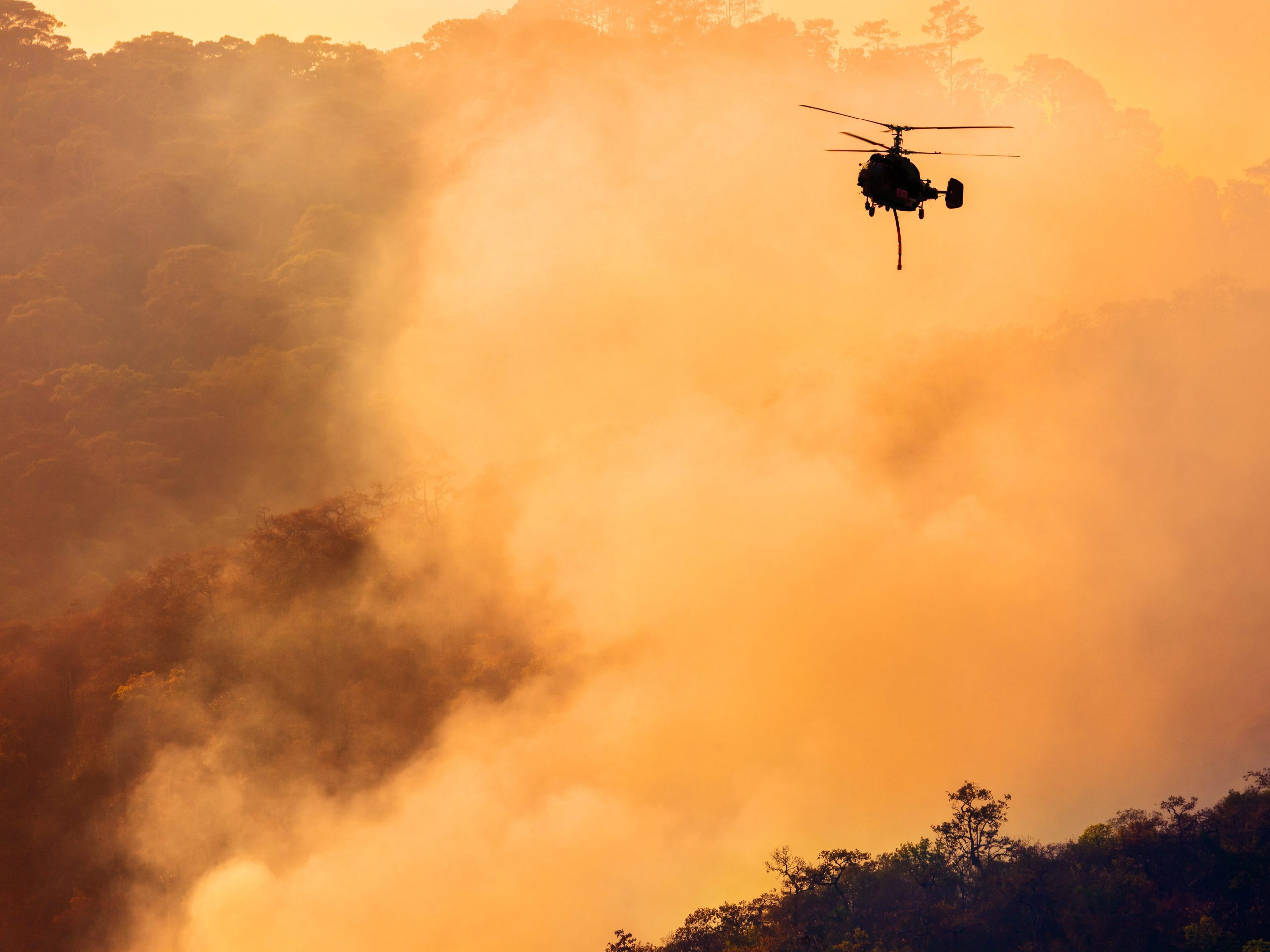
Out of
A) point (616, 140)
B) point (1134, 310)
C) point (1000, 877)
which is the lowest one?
point (1000, 877)

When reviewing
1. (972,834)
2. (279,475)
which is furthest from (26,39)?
(972,834)

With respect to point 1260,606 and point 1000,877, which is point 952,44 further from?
point 1000,877

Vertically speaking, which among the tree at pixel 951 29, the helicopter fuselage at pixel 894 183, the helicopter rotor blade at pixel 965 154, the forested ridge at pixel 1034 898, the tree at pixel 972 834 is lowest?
the forested ridge at pixel 1034 898

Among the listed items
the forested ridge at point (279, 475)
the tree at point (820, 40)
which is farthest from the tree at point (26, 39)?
the tree at point (820, 40)

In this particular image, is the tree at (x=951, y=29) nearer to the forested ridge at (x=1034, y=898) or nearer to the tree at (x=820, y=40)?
the tree at (x=820, y=40)

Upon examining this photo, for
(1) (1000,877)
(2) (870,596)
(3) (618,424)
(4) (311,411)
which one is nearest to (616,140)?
(3) (618,424)

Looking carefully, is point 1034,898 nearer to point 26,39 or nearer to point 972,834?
point 972,834
